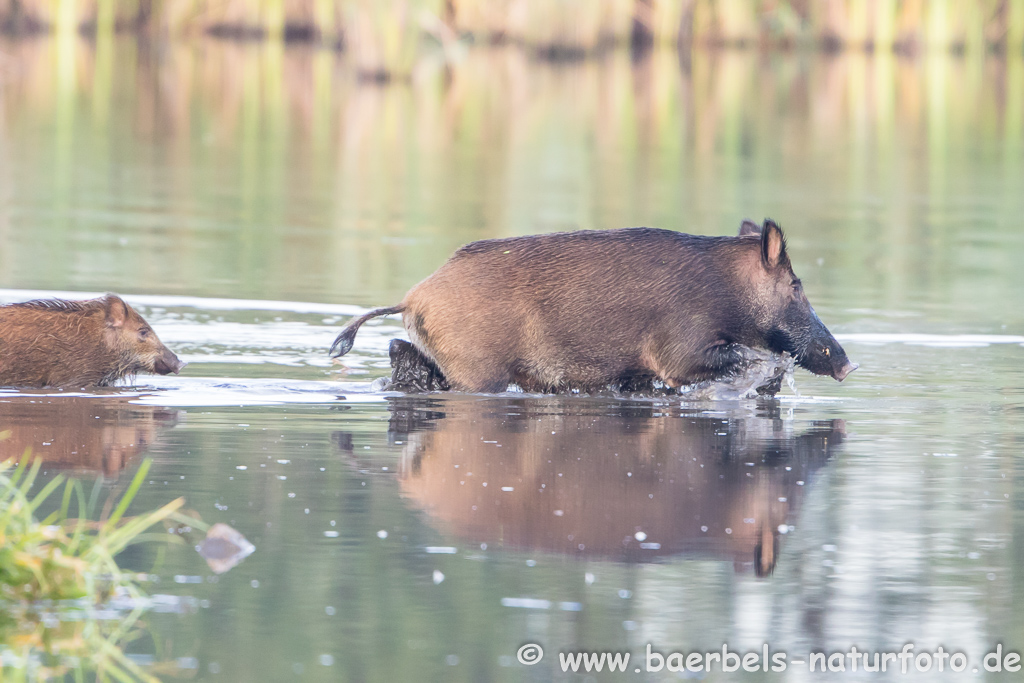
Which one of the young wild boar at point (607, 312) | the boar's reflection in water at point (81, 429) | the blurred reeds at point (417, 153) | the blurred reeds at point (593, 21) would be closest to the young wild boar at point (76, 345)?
the boar's reflection in water at point (81, 429)

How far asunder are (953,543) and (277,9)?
3512cm

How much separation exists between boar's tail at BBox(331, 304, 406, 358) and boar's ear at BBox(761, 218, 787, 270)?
1830 millimetres

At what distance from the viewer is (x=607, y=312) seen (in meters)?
8.72

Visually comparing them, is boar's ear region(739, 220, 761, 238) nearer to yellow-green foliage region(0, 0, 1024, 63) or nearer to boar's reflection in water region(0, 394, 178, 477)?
boar's reflection in water region(0, 394, 178, 477)

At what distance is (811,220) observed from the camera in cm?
1695

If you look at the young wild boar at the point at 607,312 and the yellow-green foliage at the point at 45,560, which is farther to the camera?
the young wild boar at the point at 607,312

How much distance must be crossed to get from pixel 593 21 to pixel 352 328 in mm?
30655

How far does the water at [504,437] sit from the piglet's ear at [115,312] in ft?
1.19

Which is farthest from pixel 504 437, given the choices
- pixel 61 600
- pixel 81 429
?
pixel 61 600

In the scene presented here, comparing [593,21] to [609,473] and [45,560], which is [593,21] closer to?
[609,473]

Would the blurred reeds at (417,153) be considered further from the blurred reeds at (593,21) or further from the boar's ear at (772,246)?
the boar's ear at (772,246)

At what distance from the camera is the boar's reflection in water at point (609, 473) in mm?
5930

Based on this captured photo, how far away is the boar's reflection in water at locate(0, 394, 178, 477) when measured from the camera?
6844mm

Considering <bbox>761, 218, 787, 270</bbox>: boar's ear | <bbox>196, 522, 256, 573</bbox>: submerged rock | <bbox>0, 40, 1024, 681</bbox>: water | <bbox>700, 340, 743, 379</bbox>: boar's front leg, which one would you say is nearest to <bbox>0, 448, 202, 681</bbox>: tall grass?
<bbox>0, 40, 1024, 681</bbox>: water
